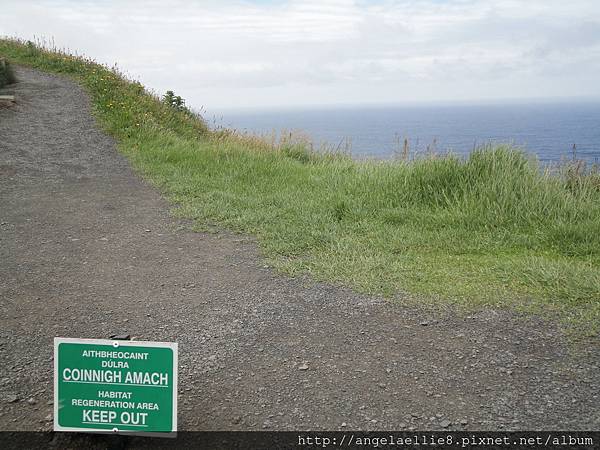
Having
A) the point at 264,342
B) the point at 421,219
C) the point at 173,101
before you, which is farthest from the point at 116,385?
the point at 173,101

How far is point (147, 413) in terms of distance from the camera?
2.47 m

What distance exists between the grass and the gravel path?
0.39 m

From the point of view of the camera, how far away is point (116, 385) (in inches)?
96.9

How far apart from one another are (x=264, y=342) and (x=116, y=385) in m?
1.33

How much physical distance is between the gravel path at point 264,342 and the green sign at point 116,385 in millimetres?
426

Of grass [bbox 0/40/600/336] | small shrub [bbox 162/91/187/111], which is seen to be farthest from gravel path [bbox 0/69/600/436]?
small shrub [bbox 162/91/187/111]

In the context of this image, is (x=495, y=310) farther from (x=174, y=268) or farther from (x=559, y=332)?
(x=174, y=268)

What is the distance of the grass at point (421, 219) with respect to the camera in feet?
14.5

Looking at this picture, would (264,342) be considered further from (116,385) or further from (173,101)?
(173,101)

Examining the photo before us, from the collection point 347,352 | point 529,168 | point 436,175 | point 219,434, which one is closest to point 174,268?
point 347,352

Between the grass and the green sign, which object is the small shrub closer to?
the grass

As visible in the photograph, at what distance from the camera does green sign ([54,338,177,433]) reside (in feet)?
8.03

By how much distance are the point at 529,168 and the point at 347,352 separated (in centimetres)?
467

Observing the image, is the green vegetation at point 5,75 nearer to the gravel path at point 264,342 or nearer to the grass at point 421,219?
the grass at point 421,219
